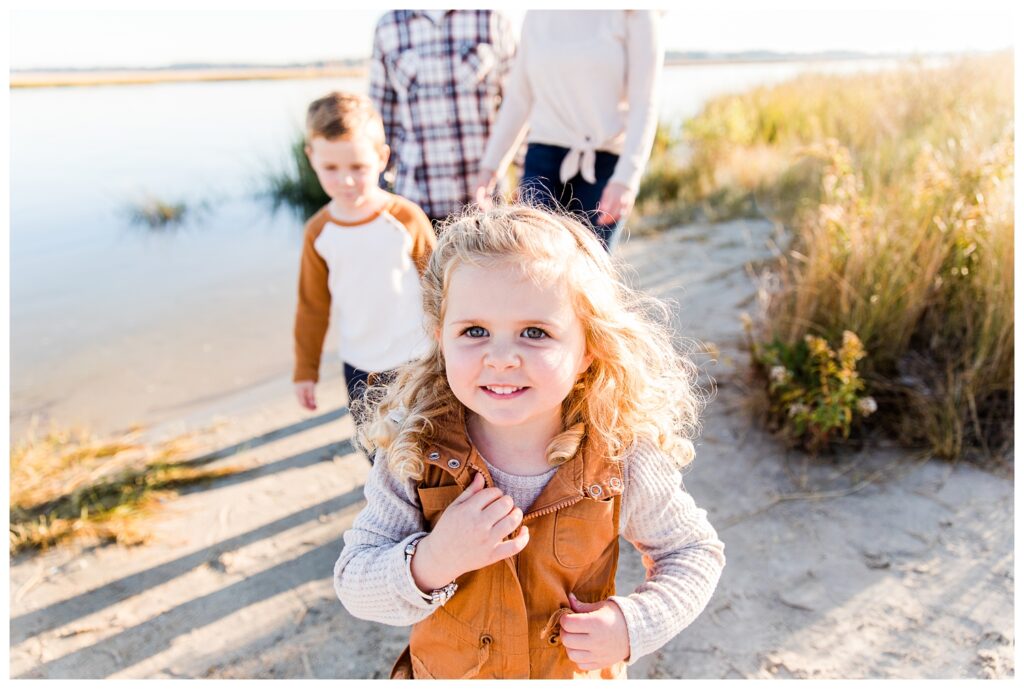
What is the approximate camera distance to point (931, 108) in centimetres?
690

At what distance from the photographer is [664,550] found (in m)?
1.44

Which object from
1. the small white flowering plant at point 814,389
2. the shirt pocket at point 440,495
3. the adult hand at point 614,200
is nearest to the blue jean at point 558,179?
the adult hand at point 614,200

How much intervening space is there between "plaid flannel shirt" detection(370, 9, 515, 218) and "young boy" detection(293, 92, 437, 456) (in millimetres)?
532

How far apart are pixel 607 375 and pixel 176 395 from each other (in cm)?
343

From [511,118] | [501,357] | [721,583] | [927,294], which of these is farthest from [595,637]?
[927,294]

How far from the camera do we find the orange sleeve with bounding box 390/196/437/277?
243 centimetres

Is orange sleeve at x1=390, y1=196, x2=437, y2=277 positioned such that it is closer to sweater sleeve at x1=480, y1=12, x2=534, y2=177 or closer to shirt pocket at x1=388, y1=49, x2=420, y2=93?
sweater sleeve at x1=480, y1=12, x2=534, y2=177

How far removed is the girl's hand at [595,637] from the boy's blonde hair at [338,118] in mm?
1591

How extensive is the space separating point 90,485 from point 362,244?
5.25 feet

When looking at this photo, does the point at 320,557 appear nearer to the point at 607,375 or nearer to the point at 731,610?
the point at 731,610

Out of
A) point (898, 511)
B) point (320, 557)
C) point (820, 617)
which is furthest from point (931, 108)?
point (320, 557)

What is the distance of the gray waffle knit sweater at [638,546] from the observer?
133cm

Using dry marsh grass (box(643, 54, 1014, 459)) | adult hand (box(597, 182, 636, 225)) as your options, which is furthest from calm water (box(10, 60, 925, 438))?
dry marsh grass (box(643, 54, 1014, 459))

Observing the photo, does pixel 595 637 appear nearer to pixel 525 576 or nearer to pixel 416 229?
pixel 525 576
